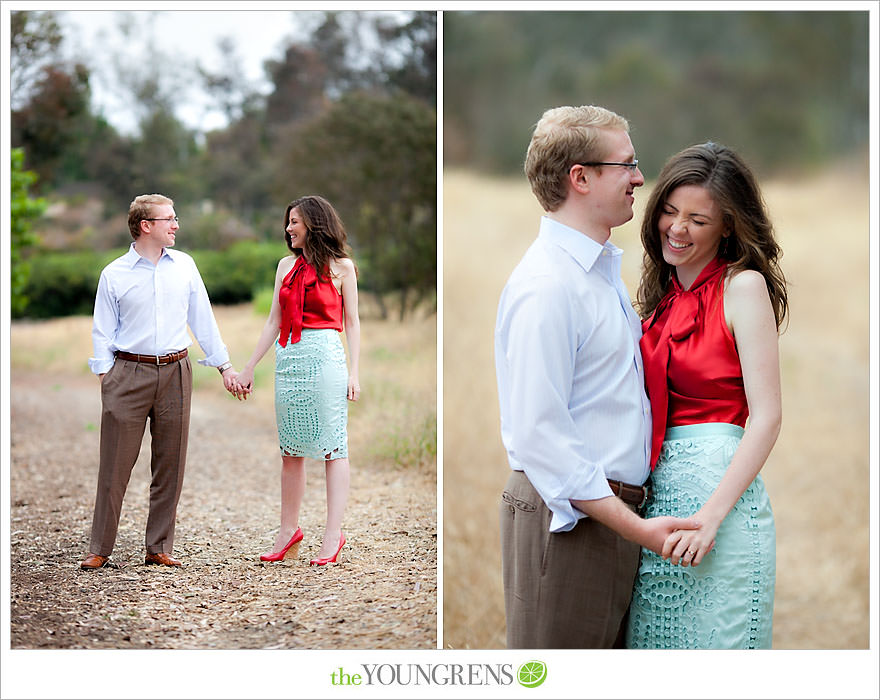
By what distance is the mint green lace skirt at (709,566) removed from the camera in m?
2.44

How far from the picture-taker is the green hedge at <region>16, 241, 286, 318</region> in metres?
8.57

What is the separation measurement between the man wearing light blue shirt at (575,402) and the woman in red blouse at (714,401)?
0.08m

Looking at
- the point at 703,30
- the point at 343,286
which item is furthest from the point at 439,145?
the point at 703,30

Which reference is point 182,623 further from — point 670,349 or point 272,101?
point 272,101

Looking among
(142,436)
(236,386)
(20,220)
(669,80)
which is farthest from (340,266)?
(669,80)

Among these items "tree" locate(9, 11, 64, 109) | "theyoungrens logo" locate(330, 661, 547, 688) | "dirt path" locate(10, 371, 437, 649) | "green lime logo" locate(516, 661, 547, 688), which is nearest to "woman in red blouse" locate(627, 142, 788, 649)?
Answer: "green lime logo" locate(516, 661, 547, 688)

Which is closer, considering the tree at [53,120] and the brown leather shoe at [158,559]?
the brown leather shoe at [158,559]

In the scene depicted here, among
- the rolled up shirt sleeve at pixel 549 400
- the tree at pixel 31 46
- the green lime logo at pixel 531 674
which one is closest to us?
the rolled up shirt sleeve at pixel 549 400

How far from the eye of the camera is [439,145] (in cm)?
328

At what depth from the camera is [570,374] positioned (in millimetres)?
2291

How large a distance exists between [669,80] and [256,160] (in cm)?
827

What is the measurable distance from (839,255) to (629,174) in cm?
1080

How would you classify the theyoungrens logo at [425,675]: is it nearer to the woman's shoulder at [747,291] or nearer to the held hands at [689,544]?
the held hands at [689,544]

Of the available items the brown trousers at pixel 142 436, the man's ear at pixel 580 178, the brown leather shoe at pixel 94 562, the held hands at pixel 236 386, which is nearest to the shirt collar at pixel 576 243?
the man's ear at pixel 580 178
